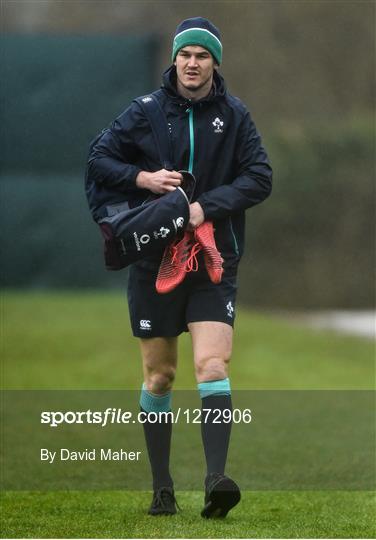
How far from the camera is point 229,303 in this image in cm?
457

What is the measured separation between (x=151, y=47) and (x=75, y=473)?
19.7 ft

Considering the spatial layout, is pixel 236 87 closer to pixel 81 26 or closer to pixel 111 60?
pixel 81 26

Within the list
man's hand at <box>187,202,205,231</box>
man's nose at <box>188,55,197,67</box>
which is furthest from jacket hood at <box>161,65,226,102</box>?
man's hand at <box>187,202,205,231</box>

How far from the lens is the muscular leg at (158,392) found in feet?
15.2

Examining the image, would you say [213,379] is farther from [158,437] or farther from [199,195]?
[199,195]

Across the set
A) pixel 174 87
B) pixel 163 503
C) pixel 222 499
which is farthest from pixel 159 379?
pixel 174 87

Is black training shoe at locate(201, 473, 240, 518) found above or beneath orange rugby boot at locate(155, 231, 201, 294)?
beneath

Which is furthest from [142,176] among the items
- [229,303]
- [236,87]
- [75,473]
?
[236,87]

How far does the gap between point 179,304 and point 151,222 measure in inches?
14.6

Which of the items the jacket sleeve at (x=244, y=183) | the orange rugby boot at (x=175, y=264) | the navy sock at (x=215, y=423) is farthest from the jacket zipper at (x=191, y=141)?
the navy sock at (x=215, y=423)

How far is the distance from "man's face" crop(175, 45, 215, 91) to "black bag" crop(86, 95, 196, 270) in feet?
0.49

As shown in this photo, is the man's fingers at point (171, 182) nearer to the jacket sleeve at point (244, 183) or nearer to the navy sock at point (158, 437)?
the jacket sleeve at point (244, 183)

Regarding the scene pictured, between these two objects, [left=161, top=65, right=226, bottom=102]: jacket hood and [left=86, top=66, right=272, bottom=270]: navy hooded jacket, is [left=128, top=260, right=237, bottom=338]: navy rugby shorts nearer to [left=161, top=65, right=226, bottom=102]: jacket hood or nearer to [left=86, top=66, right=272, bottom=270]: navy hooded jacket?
[left=86, top=66, right=272, bottom=270]: navy hooded jacket

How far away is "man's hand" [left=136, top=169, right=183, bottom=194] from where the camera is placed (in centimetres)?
442
